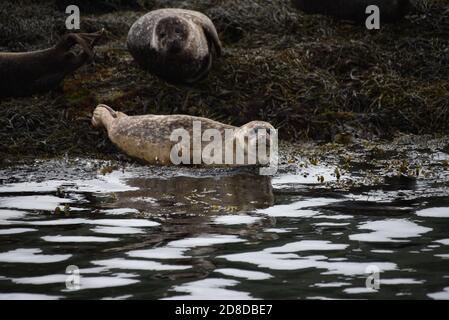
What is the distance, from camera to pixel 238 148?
8.31m

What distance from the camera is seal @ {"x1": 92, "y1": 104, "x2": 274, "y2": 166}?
825 cm

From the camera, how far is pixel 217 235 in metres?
5.88

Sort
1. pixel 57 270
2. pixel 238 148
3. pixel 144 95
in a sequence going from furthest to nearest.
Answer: pixel 144 95 < pixel 238 148 < pixel 57 270

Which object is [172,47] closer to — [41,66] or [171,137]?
[41,66]

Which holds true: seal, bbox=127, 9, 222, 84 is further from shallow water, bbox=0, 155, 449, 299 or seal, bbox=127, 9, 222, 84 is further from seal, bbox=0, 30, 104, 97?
shallow water, bbox=0, 155, 449, 299

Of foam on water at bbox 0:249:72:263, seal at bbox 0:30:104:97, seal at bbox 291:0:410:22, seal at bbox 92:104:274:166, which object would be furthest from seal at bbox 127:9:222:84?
foam on water at bbox 0:249:72:263

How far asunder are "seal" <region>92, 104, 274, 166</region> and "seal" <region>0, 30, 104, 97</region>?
125 cm

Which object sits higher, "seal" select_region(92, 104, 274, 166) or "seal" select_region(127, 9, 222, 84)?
"seal" select_region(127, 9, 222, 84)

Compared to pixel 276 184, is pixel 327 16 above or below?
above

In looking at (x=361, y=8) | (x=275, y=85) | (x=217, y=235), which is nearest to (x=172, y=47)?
(x=275, y=85)

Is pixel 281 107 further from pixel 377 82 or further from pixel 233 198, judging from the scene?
pixel 233 198

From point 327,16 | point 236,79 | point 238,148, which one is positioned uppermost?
point 327,16
